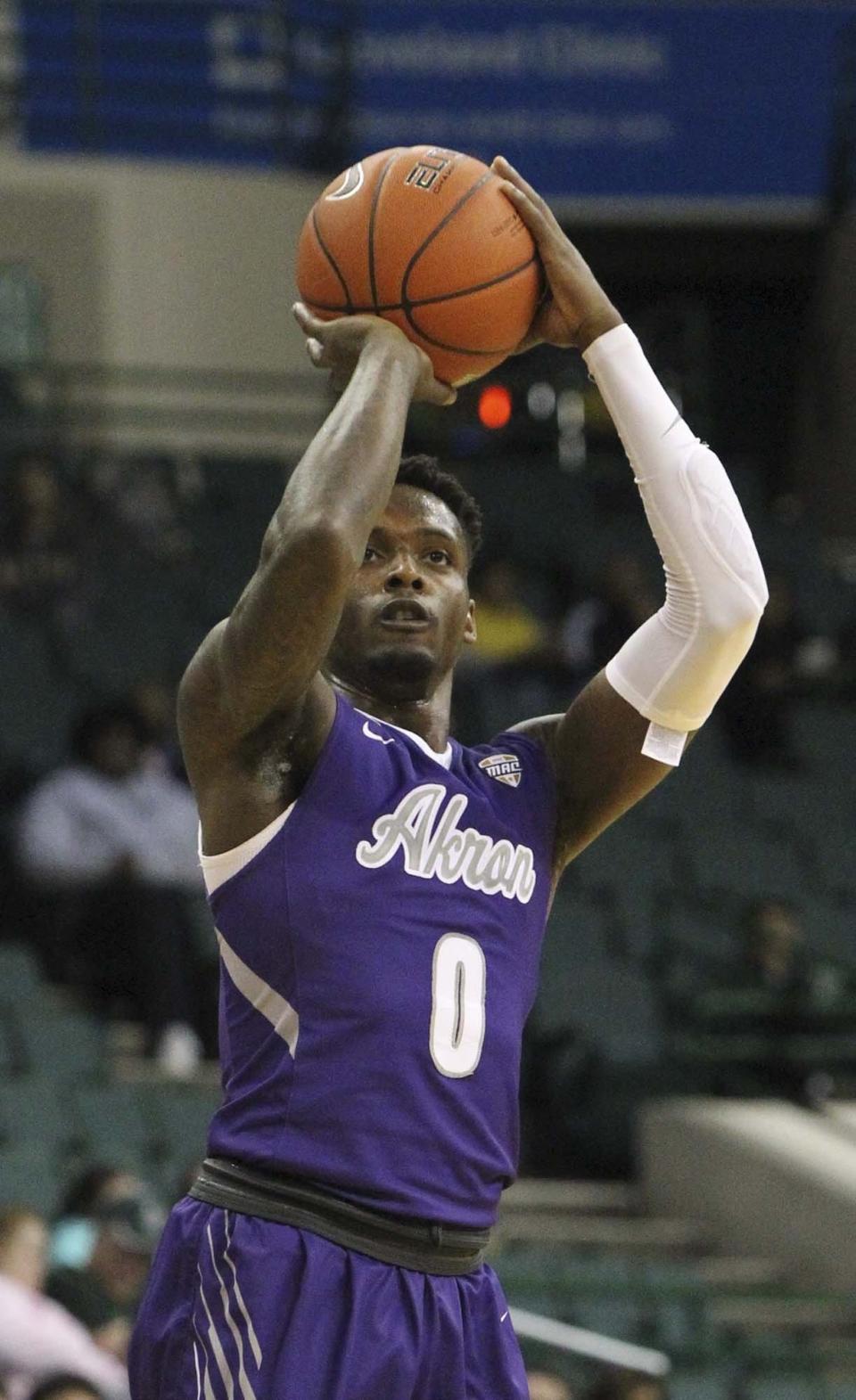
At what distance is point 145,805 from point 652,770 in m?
6.62

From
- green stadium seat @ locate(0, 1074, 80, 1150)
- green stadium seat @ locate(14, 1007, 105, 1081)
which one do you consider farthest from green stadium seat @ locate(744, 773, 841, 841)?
green stadium seat @ locate(0, 1074, 80, 1150)

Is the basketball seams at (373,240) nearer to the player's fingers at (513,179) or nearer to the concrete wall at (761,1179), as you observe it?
the player's fingers at (513,179)

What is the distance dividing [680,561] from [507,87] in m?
10.8

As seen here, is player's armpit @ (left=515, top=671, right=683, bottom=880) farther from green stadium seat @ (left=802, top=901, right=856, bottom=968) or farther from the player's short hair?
green stadium seat @ (left=802, top=901, right=856, bottom=968)

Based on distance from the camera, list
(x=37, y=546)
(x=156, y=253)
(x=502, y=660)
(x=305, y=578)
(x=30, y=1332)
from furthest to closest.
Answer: (x=156, y=253), (x=502, y=660), (x=37, y=546), (x=30, y=1332), (x=305, y=578)

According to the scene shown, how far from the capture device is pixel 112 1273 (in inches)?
271

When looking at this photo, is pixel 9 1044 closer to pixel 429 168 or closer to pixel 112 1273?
pixel 112 1273

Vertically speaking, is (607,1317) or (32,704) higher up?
(32,704)

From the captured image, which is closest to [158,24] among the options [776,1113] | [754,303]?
[754,303]

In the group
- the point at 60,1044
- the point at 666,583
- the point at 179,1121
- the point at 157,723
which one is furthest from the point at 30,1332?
the point at 157,723

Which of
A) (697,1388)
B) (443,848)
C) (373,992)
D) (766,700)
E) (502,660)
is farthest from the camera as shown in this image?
(766,700)

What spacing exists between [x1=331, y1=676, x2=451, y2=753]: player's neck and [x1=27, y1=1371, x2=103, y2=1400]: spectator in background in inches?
103

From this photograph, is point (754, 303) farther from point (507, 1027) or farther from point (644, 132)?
point (507, 1027)

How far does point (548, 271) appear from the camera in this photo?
11.0ft
